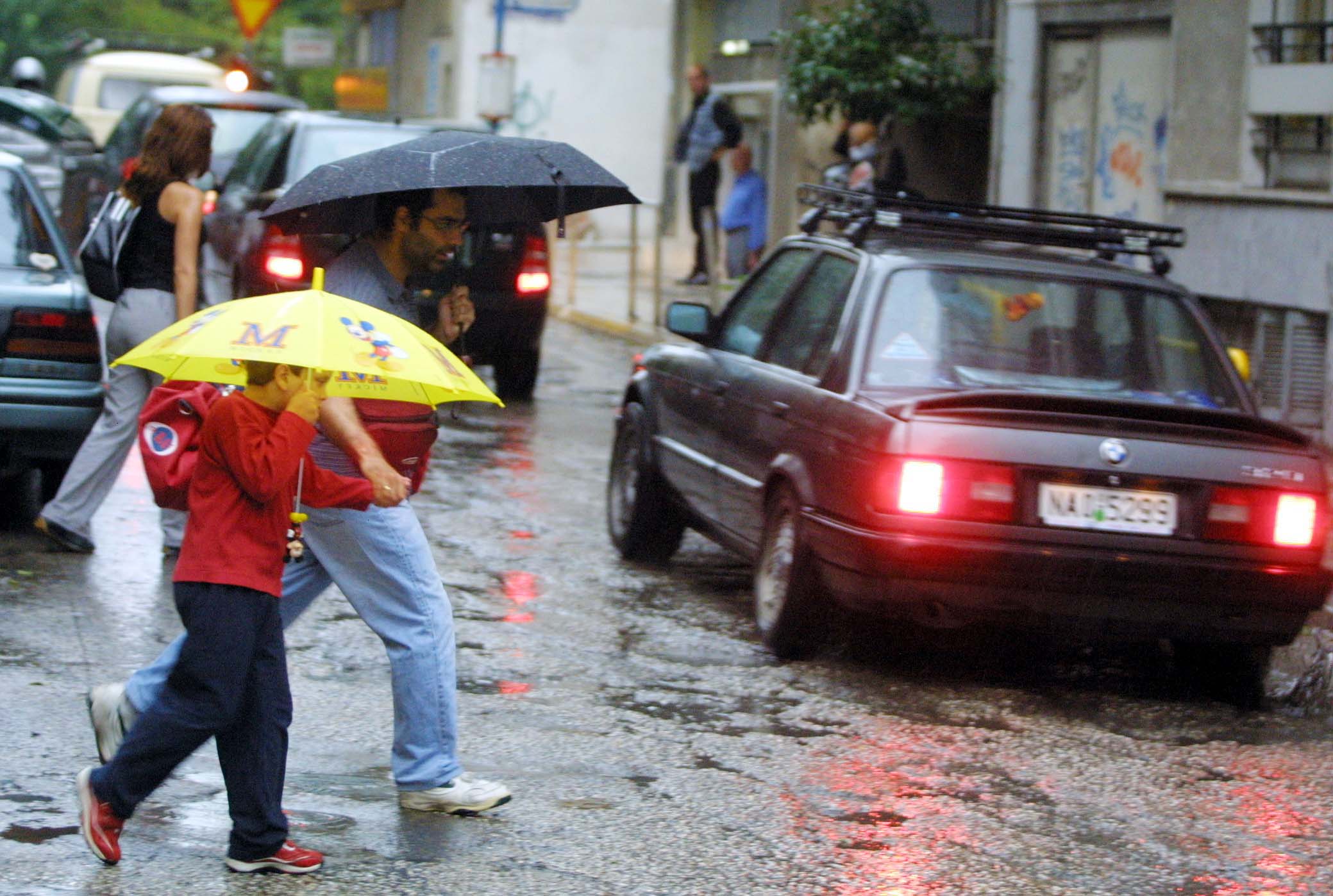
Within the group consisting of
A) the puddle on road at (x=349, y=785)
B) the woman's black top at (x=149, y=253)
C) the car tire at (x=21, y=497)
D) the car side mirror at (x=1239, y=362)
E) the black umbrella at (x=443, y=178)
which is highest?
the black umbrella at (x=443, y=178)

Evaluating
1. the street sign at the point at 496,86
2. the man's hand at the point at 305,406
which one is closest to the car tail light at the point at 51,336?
A: the man's hand at the point at 305,406

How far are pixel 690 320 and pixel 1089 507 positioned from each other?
2.33m

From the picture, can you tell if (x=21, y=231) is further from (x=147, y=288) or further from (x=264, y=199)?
(x=264, y=199)

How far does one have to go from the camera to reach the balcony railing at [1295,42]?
14.3 metres

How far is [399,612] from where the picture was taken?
5055mm

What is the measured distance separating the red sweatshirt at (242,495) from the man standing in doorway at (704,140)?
17.7 meters

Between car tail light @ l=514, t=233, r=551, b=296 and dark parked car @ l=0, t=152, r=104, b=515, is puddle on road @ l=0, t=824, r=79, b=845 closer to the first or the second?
dark parked car @ l=0, t=152, r=104, b=515

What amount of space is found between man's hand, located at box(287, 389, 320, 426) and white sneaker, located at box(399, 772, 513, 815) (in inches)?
45.2

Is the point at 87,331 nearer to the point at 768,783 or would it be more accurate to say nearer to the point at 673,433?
the point at 673,433

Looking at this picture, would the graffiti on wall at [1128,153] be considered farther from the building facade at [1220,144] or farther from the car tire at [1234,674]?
the car tire at [1234,674]

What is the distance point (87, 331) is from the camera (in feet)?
27.7

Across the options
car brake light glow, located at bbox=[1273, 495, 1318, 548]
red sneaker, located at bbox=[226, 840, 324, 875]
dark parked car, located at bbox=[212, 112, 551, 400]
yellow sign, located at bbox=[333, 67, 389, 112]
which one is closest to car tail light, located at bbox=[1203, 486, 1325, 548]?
car brake light glow, located at bbox=[1273, 495, 1318, 548]

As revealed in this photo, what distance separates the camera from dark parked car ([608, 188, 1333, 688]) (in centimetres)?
643

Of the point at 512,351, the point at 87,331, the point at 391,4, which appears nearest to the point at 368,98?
the point at 391,4
